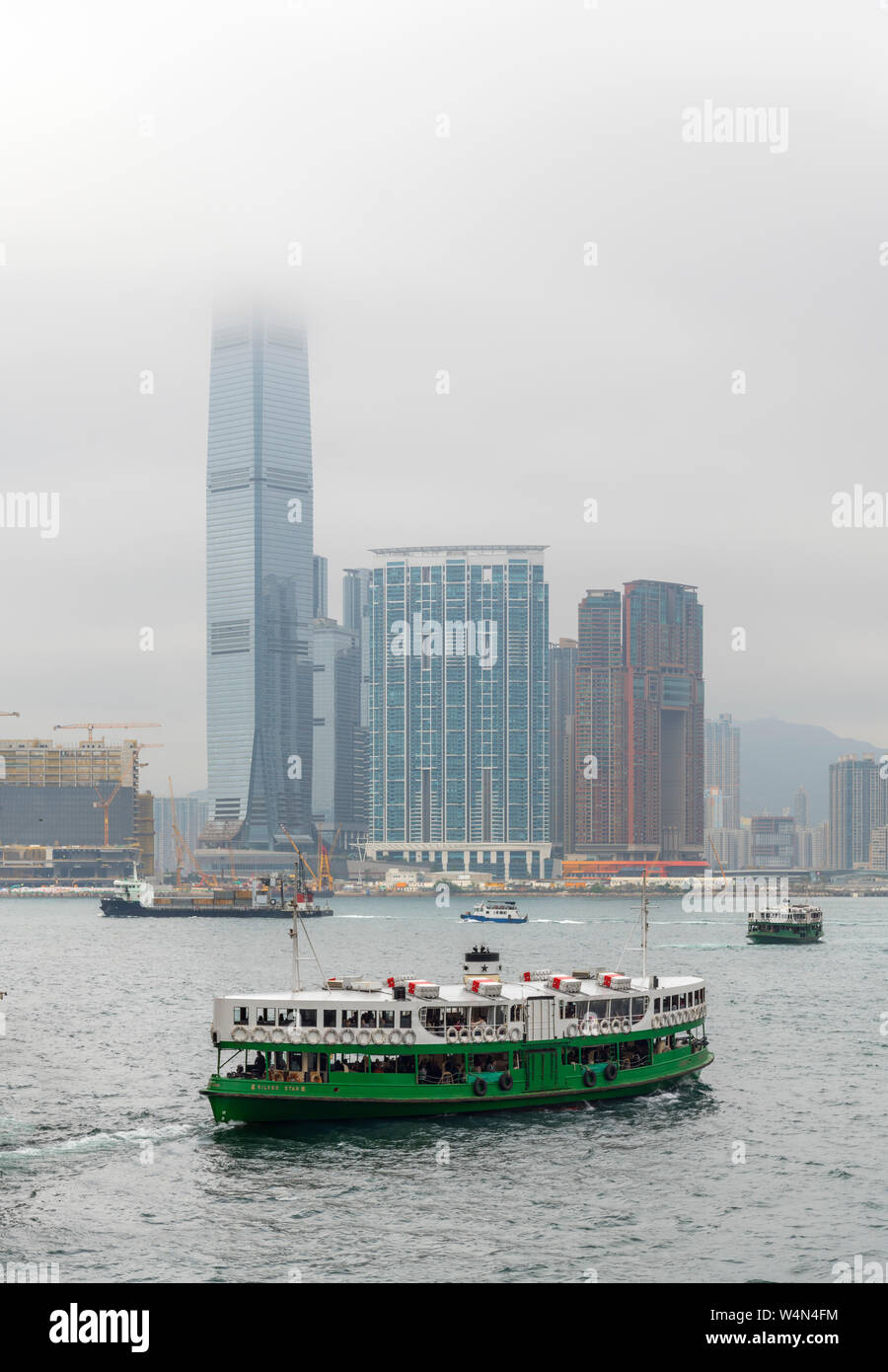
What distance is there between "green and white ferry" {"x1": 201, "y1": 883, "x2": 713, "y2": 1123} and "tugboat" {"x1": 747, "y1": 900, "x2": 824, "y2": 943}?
133 m

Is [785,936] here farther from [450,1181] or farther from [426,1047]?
[450,1181]

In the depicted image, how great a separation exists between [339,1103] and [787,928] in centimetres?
14530

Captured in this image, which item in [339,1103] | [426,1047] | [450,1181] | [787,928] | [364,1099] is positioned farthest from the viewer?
[787,928]

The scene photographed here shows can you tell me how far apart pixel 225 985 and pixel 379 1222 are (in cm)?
8802

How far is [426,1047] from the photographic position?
194 feet

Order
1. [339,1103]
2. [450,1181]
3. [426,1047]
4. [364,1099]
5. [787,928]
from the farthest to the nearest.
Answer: [787,928] < [426,1047] < [364,1099] < [339,1103] < [450,1181]

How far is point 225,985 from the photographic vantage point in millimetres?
130750

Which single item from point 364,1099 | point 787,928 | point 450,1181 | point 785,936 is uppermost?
point 364,1099

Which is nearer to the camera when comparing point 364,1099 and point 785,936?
point 364,1099

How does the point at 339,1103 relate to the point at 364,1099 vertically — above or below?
below

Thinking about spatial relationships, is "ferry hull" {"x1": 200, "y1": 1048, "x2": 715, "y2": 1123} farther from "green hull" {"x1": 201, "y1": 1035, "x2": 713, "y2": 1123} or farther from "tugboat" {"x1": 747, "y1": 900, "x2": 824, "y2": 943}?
"tugboat" {"x1": 747, "y1": 900, "x2": 824, "y2": 943}

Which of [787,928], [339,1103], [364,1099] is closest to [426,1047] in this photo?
[364,1099]
